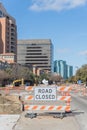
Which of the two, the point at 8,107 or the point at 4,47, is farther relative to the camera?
the point at 4,47

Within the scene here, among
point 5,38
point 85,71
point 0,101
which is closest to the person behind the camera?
point 0,101

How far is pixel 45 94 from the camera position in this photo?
1936 cm

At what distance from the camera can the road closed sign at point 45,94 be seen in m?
19.4

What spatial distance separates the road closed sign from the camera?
19375 mm

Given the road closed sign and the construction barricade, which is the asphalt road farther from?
the road closed sign

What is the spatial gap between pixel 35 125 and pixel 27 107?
3.64 metres

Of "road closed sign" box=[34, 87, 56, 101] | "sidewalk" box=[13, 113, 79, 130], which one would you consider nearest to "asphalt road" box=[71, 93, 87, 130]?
"sidewalk" box=[13, 113, 79, 130]

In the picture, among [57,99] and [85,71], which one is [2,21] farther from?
[57,99]

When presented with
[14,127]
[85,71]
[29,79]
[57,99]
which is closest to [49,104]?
[57,99]

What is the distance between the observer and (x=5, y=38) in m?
198

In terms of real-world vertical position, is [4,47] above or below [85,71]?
above

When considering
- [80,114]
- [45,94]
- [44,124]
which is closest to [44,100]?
[45,94]

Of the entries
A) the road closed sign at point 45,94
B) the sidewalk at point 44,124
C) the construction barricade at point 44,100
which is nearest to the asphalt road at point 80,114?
the sidewalk at point 44,124

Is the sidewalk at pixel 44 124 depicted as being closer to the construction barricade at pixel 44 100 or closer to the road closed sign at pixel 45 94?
the construction barricade at pixel 44 100
